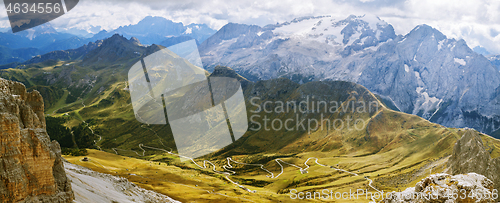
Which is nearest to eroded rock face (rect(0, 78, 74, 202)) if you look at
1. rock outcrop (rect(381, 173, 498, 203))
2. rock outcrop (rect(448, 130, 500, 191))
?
→ rock outcrop (rect(381, 173, 498, 203))

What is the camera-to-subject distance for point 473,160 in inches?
2734

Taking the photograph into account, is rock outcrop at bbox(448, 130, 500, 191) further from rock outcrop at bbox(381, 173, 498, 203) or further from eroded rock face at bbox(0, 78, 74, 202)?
eroded rock face at bbox(0, 78, 74, 202)

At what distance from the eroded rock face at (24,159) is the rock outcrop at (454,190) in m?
37.8

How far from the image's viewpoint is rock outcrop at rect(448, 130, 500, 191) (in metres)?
64.4

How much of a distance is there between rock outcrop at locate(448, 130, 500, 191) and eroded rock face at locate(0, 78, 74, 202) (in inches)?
3186

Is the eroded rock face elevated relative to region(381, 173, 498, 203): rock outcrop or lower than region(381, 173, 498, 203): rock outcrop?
elevated

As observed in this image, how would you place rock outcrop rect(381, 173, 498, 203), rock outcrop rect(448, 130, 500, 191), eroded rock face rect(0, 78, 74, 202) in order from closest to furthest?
1. eroded rock face rect(0, 78, 74, 202)
2. rock outcrop rect(381, 173, 498, 203)
3. rock outcrop rect(448, 130, 500, 191)

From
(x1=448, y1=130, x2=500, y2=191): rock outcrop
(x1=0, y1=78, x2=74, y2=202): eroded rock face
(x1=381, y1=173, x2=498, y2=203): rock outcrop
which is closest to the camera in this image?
(x1=0, y1=78, x2=74, y2=202): eroded rock face

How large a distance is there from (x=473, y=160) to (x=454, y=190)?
55.5 m

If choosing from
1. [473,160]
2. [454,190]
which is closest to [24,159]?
[454,190]

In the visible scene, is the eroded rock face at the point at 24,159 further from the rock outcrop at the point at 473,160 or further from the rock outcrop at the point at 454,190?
the rock outcrop at the point at 473,160

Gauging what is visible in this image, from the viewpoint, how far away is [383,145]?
627ft

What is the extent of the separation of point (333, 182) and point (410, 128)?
93.9 metres

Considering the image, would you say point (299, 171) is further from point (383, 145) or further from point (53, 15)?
point (53, 15)
